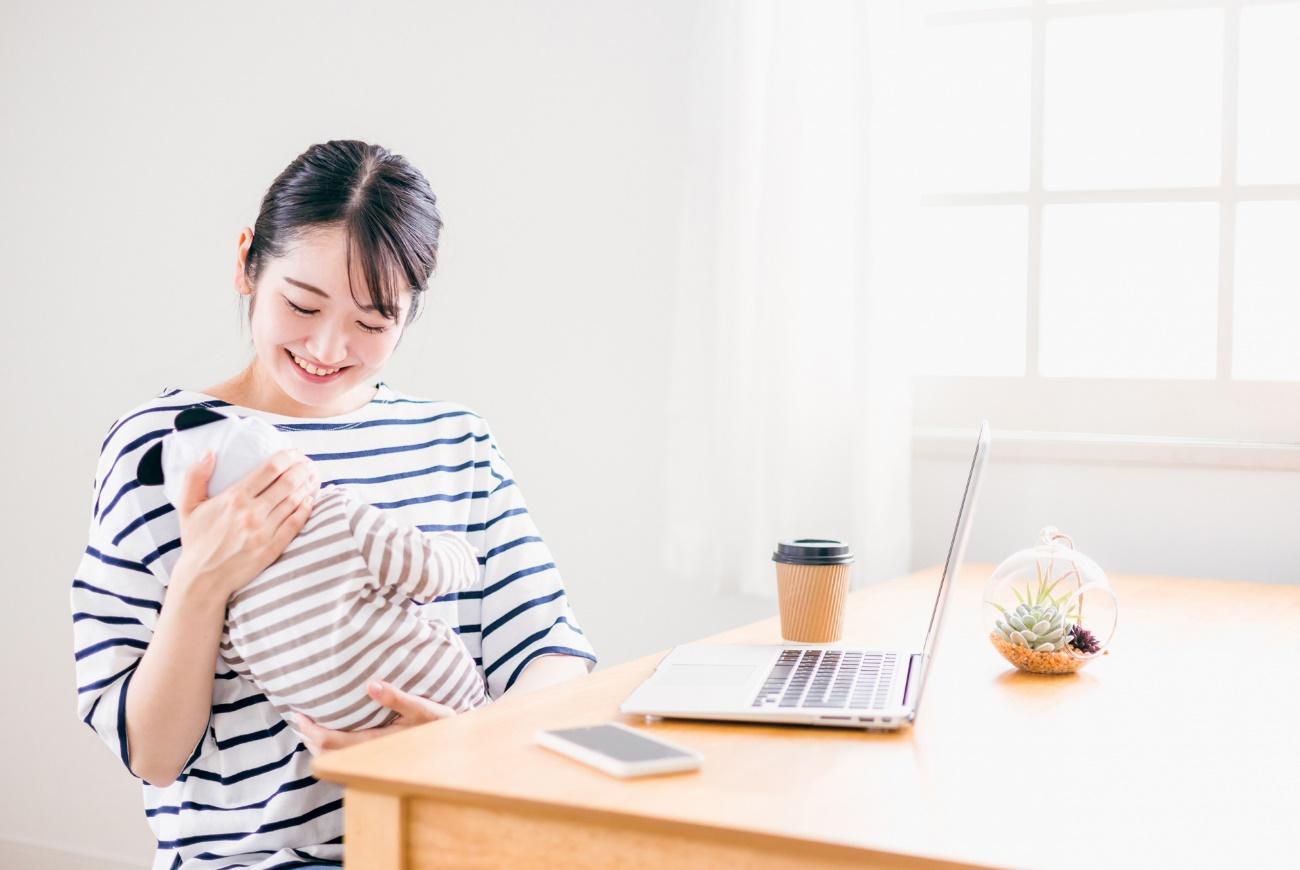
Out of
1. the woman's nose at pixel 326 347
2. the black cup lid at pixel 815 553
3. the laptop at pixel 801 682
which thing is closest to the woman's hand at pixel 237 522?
the woman's nose at pixel 326 347

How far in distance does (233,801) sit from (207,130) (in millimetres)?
1813

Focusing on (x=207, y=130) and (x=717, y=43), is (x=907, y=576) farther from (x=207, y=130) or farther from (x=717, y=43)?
(x=207, y=130)

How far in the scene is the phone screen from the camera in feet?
2.81

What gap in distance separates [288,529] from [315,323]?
0.80 feet

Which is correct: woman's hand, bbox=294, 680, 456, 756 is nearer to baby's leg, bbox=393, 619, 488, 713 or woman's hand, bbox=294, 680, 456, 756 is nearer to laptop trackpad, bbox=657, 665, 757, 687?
baby's leg, bbox=393, 619, 488, 713

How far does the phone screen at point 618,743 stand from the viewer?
2.81 feet

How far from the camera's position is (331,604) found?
3.85 ft

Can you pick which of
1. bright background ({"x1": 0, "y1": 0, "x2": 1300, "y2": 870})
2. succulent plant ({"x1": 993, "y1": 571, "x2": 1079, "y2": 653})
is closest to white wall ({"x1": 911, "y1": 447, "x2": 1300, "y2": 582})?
bright background ({"x1": 0, "y1": 0, "x2": 1300, "y2": 870})

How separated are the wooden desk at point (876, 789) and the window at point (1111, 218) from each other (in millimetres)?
934

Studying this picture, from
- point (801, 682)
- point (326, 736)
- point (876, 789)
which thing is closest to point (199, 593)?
point (326, 736)

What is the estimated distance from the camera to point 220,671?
4.15 ft

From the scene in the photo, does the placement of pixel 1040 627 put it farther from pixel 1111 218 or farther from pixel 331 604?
pixel 1111 218

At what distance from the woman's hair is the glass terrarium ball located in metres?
0.72

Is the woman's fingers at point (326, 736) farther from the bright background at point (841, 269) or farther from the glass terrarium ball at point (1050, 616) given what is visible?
the bright background at point (841, 269)
